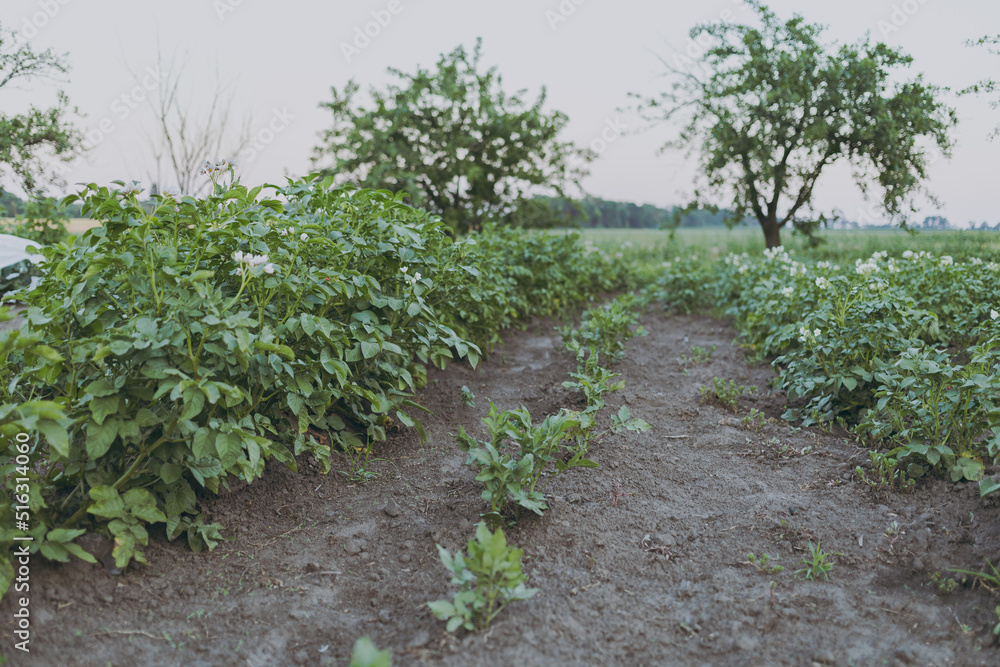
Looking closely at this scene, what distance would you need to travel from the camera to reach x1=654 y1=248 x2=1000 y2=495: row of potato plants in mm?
2840

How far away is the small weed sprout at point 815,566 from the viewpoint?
7.30 feet

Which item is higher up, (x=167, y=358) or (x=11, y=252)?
(x=11, y=252)

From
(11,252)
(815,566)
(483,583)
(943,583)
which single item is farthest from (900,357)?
(11,252)

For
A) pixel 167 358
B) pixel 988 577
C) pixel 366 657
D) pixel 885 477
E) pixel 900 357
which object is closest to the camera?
pixel 366 657

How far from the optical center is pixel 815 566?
224 cm

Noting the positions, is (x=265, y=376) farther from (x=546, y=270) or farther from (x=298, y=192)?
(x=546, y=270)

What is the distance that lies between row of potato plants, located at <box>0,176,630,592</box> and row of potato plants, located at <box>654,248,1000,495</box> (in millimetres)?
2459

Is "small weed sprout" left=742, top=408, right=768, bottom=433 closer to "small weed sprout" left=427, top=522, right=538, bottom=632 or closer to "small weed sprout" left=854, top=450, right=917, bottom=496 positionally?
"small weed sprout" left=854, top=450, right=917, bottom=496

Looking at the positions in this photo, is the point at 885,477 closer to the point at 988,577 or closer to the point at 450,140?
the point at 988,577

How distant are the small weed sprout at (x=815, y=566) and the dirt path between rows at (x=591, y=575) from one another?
31mm

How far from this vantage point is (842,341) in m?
3.73

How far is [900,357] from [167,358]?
141 inches

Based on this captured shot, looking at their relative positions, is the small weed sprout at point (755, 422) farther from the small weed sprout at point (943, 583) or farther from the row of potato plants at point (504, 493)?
the small weed sprout at point (943, 583)

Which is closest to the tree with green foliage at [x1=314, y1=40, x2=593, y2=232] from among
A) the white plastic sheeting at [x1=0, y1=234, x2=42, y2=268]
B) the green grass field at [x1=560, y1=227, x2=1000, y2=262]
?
the green grass field at [x1=560, y1=227, x2=1000, y2=262]
